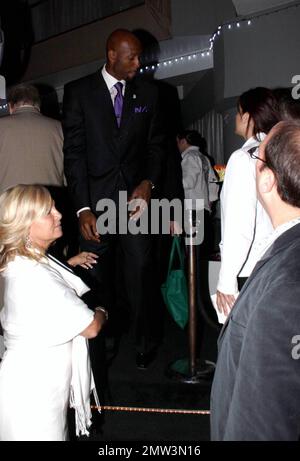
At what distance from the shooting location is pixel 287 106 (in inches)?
87.4

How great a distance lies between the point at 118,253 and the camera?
3.68 metres

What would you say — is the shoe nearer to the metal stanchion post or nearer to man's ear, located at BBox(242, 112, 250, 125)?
the metal stanchion post

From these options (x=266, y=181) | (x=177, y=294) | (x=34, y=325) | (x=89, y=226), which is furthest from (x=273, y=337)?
(x=177, y=294)

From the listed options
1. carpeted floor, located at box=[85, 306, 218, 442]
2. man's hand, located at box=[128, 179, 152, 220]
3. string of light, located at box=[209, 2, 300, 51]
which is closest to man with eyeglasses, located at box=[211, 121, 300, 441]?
carpeted floor, located at box=[85, 306, 218, 442]

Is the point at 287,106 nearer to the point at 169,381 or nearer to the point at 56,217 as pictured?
the point at 56,217

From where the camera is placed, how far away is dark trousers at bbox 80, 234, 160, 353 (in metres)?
2.91

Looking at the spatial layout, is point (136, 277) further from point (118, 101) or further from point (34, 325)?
point (34, 325)

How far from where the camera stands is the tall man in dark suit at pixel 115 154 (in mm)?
2846

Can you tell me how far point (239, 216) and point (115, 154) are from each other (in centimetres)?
108

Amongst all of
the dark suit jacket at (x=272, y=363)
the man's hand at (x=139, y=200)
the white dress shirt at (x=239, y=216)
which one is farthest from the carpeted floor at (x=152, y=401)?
the dark suit jacket at (x=272, y=363)

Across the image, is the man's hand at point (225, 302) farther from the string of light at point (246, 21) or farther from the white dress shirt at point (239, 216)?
the string of light at point (246, 21)

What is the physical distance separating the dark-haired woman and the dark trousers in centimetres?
83

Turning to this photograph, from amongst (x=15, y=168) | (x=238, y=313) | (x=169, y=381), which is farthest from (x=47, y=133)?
(x=238, y=313)

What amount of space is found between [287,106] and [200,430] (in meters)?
1.55
